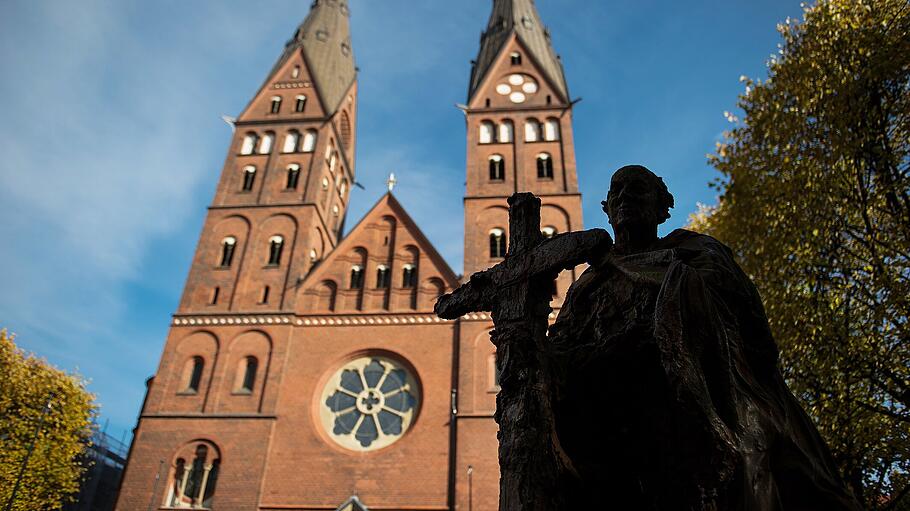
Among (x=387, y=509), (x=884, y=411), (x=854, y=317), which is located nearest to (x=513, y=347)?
(x=884, y=411)

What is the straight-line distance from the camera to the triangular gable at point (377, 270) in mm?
20688

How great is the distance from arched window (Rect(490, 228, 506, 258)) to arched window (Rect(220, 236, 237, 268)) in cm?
911

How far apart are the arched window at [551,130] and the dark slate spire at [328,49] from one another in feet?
30.0

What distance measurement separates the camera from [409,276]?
70.5 feet

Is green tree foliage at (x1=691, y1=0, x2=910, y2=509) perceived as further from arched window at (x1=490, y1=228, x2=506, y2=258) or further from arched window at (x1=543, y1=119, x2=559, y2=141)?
arched window at (x1=543, y1=119, x2=559, y2=141)

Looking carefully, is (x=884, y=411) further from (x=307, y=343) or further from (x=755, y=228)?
(x=307, y=343)

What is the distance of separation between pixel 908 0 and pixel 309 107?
74.3ft

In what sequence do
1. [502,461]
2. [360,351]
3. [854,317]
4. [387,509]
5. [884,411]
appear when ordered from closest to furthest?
1. [502,461]
2. [884,411]
3. [854,317]
4. [387,509]
5. [360,351]

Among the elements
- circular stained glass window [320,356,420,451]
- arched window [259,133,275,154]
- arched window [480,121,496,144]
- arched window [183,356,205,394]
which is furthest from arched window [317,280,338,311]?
arched window [480,121,496,144]

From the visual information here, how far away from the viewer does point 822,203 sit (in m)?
9.05

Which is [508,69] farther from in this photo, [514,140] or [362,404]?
[362,404]

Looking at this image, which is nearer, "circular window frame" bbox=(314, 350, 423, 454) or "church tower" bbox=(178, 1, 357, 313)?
"circular window frame" bbox=(314, 350, 423, 454)

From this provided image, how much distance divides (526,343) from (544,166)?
73.8 ft

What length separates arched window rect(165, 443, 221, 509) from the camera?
682 inches
